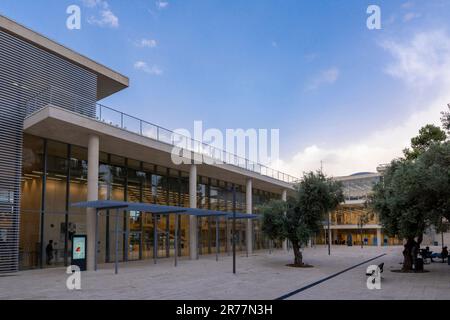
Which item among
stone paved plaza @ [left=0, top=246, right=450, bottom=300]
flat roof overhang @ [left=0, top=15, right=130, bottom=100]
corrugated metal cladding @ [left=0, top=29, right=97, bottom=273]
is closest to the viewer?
stone paved plaza @ [left=0, top=246, right=450, bottom=300]

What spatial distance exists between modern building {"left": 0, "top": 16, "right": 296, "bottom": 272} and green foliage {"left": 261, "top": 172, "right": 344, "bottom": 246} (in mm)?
7341

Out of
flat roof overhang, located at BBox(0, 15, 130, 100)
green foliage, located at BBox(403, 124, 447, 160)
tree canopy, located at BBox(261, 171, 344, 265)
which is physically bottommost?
tree canopy, located at BBox(261, 171, 344, 265)

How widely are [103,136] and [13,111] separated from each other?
15.2 ft

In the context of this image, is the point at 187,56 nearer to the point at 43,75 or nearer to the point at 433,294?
the point at 43,75

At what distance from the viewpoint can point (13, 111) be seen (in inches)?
850

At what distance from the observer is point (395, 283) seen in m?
17.4

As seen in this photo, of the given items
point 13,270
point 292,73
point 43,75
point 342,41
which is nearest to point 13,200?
point 13,270

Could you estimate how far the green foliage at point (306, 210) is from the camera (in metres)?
26.0

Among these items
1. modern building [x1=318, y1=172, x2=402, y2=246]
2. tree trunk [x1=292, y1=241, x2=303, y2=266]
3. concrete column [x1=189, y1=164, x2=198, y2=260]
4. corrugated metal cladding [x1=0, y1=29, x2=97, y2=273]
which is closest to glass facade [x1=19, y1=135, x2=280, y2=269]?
corrugated metal cladding [x1=0, y1=29, x2=97, y2=273]

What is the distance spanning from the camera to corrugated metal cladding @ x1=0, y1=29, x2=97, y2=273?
2067cm

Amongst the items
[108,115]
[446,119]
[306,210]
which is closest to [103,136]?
[108,115]

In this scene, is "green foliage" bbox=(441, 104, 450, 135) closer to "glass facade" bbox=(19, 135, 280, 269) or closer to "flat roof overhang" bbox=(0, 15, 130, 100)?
"glass facade" bbox=(19, 135, 280, 269)
